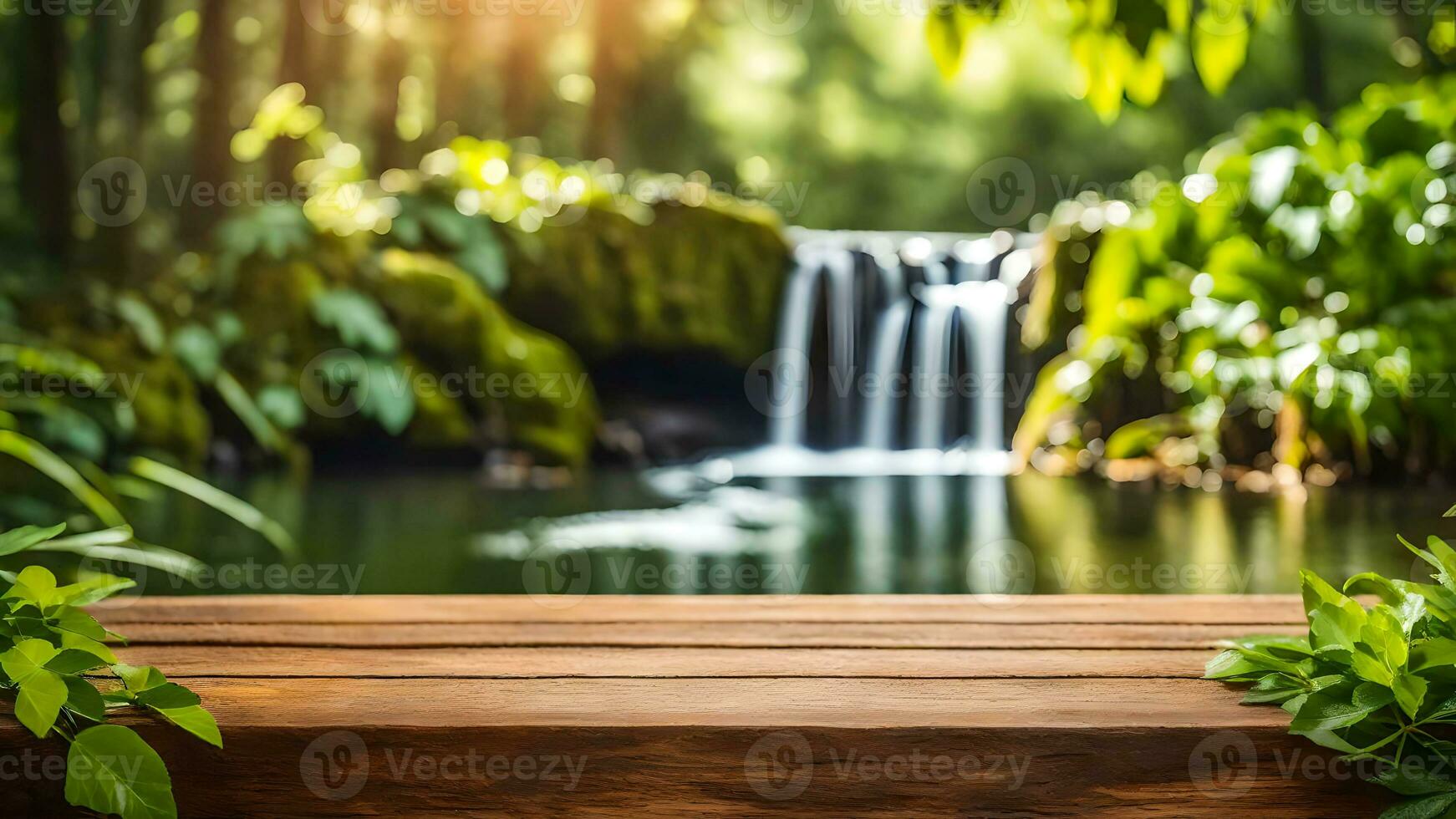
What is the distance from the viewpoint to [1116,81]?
1403mm

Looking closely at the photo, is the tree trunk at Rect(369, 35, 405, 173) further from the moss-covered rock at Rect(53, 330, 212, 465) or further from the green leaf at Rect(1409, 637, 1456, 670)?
the green leaf at Rect(1409, 637, 1456, 670)

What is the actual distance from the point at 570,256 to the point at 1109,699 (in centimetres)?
849

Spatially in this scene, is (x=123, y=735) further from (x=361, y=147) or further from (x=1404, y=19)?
(x=361, y=147)

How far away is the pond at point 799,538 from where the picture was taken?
362 cm

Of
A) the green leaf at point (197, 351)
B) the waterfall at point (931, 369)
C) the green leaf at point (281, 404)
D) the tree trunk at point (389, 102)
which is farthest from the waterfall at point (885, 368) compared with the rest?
the tree trunk at point (389, 102)

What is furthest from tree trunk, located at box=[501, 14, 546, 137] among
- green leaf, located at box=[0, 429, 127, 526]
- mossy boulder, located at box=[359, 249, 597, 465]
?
green leaf, located at box=[0, 429, 127, 526]


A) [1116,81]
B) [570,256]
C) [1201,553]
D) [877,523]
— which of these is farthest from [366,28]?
[1116,81]

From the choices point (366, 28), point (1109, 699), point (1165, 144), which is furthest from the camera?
point (1165, 144)

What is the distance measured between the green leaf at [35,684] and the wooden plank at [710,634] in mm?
411

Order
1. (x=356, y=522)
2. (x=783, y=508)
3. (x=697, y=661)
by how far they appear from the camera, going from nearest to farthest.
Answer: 1. (x=697, y=661)
2. (x=356, y=522)
3. (x=783, y=508)

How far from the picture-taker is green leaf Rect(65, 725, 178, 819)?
937 millimetres

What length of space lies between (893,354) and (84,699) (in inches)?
359

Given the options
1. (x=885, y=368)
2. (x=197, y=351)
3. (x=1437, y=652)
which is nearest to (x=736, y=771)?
(x=1437, y=652)

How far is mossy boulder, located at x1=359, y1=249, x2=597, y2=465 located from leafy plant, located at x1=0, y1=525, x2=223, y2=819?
686 centimetres
